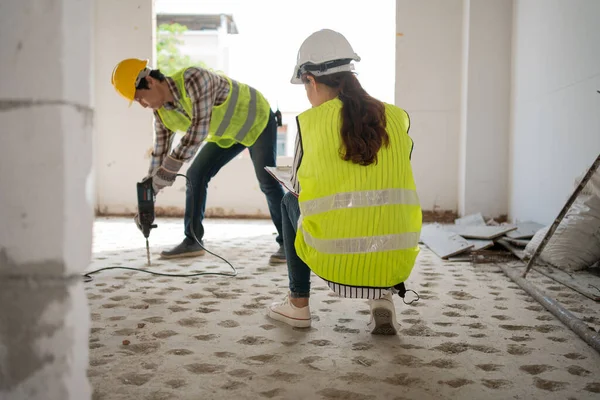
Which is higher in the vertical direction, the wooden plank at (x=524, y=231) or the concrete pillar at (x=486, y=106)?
the concrete pillar at (x=486, y=106)

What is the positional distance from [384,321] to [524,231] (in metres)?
2.54

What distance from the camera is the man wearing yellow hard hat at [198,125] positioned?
10.3 ft

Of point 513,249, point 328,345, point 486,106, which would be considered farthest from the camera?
point 486,106

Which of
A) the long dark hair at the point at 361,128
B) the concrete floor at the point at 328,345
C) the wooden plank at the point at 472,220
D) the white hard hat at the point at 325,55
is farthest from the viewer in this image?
the wooden plank at the point at 472,220

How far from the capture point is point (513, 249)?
3.75 metres

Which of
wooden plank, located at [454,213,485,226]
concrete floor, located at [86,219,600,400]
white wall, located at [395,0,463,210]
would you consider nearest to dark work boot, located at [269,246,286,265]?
concrete floor, located at [86,219,600,400]

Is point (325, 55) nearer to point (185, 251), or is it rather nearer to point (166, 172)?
point (166, 172)

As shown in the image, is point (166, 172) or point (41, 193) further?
point (166, 172)

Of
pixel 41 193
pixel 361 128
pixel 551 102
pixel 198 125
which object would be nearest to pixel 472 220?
pixel 551 102

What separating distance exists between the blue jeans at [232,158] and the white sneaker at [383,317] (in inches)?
57.9

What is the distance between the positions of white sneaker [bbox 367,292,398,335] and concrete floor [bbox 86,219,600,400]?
0.11ft

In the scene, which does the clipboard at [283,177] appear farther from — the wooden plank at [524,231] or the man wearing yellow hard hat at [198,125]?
the wooden plank at [524,231]

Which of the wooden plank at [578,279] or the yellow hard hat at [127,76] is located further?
the yellow hard hat at [127,76]

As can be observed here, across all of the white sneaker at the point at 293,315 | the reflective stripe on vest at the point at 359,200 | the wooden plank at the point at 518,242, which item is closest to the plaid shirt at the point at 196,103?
the white sneaker at the point at 293,315
